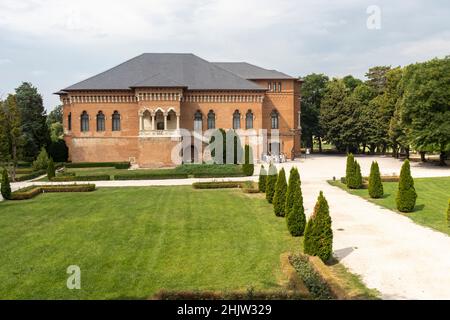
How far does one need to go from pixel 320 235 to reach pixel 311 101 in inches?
2665

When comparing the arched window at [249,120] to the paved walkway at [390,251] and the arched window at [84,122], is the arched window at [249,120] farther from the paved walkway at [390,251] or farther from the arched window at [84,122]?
the paved walkway at [390,251]

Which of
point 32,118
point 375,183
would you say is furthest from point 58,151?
point 375,183

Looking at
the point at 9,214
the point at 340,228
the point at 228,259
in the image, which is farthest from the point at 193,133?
the point at 228,259

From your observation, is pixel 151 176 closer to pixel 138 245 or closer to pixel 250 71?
pixel 138 245

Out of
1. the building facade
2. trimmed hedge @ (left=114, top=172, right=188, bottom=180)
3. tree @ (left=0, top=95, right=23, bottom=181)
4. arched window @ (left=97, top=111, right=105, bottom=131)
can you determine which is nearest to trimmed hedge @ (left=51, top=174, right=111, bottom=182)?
trimmed hedge @ (left=114, top=172, right=188, bottom=180)

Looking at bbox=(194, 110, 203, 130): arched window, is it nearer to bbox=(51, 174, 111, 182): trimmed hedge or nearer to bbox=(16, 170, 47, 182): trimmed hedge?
bbox=(16, 170, 47, 182): trimmed hedge

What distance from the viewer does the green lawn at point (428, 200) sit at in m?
18.7

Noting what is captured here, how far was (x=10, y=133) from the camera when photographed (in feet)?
121

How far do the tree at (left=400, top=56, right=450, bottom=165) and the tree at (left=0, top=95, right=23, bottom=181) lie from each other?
4033 centimetres

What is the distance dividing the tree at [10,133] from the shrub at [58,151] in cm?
1186

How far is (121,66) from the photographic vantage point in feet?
180

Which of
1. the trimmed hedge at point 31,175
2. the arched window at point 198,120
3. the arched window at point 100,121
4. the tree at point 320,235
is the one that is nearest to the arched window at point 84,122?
the arched window at point 100,121
